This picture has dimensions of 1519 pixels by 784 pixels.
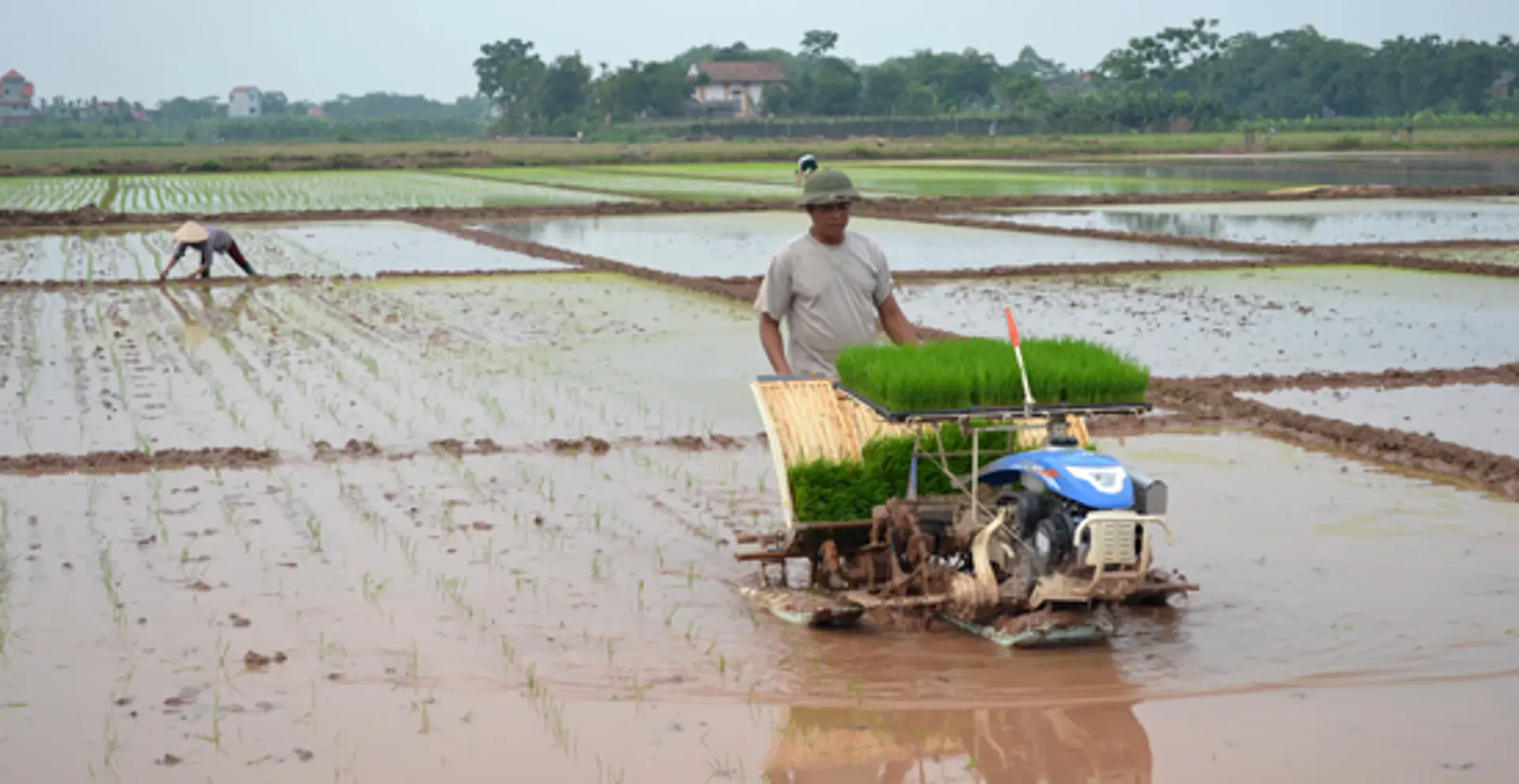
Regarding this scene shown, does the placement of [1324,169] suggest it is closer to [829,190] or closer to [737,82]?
[829,190]

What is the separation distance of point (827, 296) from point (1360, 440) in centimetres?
378

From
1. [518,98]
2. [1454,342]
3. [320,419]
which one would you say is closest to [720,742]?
[320,419]

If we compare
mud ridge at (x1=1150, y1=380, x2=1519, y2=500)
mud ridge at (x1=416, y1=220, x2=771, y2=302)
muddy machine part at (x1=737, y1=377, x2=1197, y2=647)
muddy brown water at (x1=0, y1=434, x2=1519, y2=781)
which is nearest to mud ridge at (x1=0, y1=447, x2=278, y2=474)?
muddy brown water at (x1=0, y1=434, x2=1519, y2=781)

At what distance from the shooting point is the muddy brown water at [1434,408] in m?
8.54

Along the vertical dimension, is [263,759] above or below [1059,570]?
below

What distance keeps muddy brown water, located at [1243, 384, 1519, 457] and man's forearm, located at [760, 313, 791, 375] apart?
164 inches

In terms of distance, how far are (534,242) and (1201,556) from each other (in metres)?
16.9

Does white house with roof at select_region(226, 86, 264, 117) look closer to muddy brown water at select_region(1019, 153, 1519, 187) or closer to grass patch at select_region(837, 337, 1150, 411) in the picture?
muddy brown water at select_region(1019, 153, 1519, 187)

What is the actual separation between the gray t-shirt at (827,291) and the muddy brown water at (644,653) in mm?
922

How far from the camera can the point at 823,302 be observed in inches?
229

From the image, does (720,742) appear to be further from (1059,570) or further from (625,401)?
(625,401)

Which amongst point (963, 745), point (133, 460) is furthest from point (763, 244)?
point (963, 745)

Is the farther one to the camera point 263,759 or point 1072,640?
point 1072,640

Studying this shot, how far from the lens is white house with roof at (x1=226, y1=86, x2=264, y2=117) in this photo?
186 metres
